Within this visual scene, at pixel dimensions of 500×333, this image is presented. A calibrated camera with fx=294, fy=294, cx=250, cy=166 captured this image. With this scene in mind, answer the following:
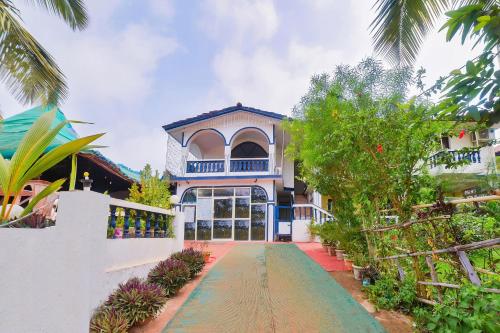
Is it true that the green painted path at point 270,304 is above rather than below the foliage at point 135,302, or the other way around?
below

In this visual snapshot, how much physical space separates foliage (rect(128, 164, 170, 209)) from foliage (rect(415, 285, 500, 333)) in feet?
16.5

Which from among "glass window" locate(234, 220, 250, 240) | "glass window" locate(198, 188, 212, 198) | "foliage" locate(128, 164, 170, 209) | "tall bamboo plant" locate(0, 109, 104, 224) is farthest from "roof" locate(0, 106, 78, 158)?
"glass window" locate(234, 220, 250, 240)

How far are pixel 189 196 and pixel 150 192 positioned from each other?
7991mm

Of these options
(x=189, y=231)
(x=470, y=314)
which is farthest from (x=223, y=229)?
(x=470, y=314)

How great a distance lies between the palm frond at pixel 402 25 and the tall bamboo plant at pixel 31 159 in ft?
14.2

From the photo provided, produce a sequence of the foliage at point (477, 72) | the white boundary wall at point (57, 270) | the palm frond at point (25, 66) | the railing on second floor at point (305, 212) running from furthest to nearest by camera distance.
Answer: the railing on second floor at point (305, 212), the palm frond at point (25, 66), the white boundary wall at point (57, 270), the foliage at point (477, 72)

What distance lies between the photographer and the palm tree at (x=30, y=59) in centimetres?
519

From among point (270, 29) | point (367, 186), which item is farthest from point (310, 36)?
point (367, 186)

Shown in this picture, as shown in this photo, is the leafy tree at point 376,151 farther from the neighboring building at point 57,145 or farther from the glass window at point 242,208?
the glass window at point 242,208

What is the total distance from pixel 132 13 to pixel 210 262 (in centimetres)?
660

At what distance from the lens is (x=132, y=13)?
295 inches

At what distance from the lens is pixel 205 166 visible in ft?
45.8

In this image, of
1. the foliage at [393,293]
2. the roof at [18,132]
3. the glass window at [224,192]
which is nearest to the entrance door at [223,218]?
the glass window at [224,192]

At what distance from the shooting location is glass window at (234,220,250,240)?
13.3m
